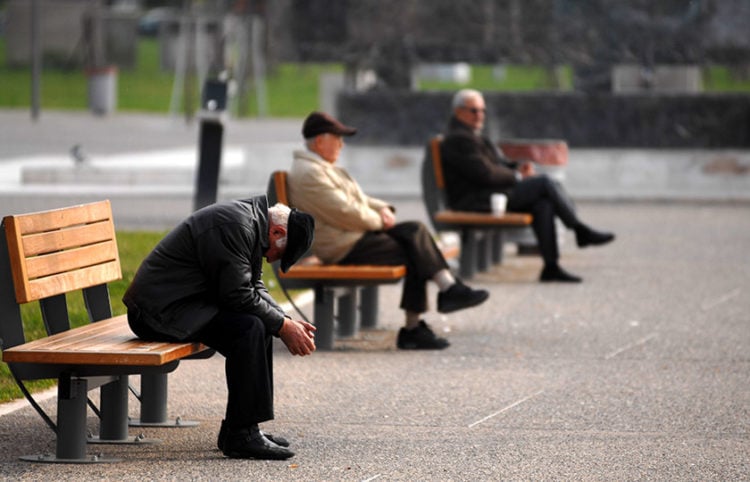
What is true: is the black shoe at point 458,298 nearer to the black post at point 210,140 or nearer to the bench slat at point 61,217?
the bench slat at point 61,217

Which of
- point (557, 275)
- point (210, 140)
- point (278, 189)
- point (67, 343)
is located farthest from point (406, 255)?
point (210, 140)

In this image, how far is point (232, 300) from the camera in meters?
Result: 6.41

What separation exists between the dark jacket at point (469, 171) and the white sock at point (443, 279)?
2.86 metres

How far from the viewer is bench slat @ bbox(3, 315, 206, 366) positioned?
6.18 meters

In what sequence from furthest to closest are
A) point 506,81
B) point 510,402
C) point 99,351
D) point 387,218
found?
point 506,81, point 387,218, point 510,402, point 99,351

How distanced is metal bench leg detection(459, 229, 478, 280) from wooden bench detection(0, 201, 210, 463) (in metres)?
5.79

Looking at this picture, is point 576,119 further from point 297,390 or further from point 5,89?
point 5,89

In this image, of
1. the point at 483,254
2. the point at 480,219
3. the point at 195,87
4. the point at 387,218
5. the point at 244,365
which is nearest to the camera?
the point at 244,365

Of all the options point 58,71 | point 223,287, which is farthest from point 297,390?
point 58,71

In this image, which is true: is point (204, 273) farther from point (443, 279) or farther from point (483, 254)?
point (483, 254)

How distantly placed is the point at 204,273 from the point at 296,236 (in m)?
0.39

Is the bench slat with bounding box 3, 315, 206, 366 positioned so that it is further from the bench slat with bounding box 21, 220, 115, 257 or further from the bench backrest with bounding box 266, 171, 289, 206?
the bench backrest with bounding box 266, 171, 289, 206

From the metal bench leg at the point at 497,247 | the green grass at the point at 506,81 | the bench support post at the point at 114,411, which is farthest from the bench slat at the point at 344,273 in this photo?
the green grass at the point at 506,81

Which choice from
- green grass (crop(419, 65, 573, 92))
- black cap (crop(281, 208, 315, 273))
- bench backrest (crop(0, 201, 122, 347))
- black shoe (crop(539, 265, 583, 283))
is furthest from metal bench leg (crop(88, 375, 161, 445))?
green grass (crop(419, 65, 573, 92))
